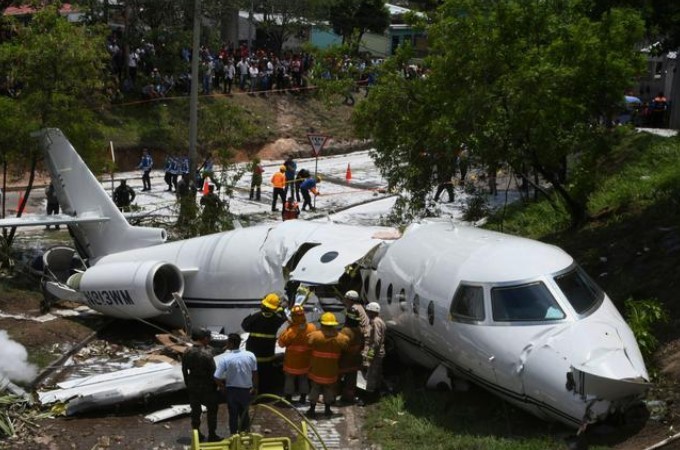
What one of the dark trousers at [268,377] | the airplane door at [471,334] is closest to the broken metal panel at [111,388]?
the dark trousers at [268,377]

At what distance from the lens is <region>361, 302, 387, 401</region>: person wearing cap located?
15.4 meters

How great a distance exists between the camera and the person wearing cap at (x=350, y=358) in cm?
1516

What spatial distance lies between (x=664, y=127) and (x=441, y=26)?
22116mm

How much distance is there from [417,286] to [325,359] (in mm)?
1816

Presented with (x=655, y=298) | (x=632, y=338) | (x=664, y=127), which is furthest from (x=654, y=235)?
(x=664, y=127)

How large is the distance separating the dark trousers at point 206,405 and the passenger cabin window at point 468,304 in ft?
11.8

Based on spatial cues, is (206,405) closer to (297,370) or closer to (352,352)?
(297,370)

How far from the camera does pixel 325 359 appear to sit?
583 inches

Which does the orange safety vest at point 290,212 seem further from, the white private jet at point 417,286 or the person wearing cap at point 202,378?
the person wearing cap at point 202,378

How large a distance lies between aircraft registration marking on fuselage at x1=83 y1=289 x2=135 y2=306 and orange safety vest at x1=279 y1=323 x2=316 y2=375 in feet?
15.5

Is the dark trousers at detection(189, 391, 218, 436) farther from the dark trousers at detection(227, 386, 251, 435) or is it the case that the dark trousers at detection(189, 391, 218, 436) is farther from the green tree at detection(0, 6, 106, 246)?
the green tree at detection(0, 6, 106, 246)

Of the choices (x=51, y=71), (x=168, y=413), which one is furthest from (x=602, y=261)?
(x=51, y=71)

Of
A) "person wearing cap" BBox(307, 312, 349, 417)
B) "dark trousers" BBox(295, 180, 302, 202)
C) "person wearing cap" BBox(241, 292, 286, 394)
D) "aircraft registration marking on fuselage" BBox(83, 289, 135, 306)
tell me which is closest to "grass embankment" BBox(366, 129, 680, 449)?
"person wearing cap" BBox(307, 312, 349, 417)

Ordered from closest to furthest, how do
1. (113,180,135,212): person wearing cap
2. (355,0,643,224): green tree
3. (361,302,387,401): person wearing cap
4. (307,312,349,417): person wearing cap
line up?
(307,312,349,417): person wearing cap
(361,302,387,401): person wearing cap
(355,0,643,224): green tree
(113,180,135,212): person wearing cap
